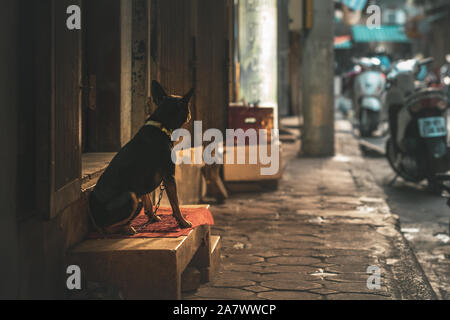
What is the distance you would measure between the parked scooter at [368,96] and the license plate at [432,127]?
815cm

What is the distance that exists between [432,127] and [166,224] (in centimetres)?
652

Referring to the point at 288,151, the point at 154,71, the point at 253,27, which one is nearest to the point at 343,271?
the point at 154,71

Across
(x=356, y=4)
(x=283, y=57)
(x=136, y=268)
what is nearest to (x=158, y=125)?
(x=136, y=268)

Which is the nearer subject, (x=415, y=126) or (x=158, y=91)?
(x=158, y=91)

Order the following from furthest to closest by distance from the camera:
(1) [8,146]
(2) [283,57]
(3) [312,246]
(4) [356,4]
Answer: (2) [283,57] < (4) [356,4] < (3) [312,246] < (1) [8,146]

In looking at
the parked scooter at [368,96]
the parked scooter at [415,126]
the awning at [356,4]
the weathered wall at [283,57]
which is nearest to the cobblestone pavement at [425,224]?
the parked scooter at [415,126]

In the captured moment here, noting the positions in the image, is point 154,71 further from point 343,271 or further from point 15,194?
point 15,194

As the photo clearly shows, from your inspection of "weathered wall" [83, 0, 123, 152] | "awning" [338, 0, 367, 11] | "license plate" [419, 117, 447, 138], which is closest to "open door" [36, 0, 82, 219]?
"weathered wall" [83, 0, 123, 152]

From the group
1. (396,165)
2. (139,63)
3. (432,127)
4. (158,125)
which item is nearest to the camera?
(158,125)

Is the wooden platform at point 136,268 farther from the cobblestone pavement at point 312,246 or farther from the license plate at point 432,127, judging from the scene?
the license plate at point 432,127

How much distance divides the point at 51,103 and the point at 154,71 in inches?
110

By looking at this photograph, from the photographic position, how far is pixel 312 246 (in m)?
6.55

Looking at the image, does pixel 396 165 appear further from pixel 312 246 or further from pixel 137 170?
pixel 137 170

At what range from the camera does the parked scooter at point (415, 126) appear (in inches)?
398
